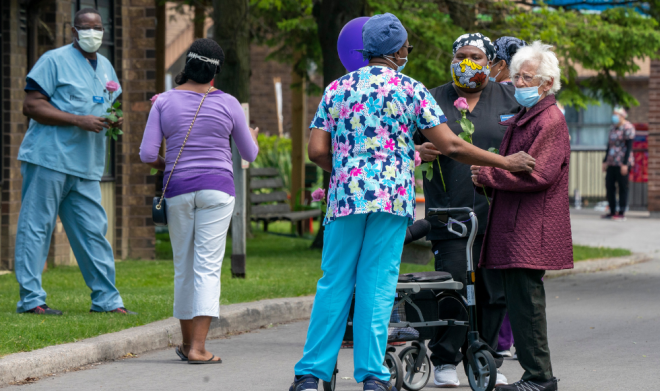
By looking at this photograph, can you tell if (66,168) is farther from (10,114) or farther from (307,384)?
(10,114)

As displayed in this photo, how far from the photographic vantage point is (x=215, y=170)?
609cm

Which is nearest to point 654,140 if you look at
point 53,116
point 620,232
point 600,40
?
point 620,232

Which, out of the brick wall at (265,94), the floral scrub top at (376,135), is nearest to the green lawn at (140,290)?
the floral scrub top at (376,135)

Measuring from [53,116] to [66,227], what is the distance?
83 cm

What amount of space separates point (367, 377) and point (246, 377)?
1358 millimetres

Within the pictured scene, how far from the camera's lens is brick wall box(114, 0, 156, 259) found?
1202 cm

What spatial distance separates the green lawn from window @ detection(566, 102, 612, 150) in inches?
770

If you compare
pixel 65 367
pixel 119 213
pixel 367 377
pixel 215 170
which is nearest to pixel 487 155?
pixel 367 377

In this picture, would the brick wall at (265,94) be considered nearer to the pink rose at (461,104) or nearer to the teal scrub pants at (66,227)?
the teal scrub pants at (66,227)

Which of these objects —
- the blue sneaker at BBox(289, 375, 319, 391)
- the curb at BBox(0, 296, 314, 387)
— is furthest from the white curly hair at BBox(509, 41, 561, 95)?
the curb at BBox(0, 296, 314, 387)

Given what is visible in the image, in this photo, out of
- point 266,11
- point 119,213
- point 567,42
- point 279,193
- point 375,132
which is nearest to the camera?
point 375,132

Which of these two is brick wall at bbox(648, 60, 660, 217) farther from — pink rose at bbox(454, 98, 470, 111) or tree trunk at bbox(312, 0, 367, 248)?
pink rose at bbox(454, 98, 470, 111)

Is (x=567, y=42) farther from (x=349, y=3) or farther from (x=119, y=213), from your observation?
(x=119, y=213)

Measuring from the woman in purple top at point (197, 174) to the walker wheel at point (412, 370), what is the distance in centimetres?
131
